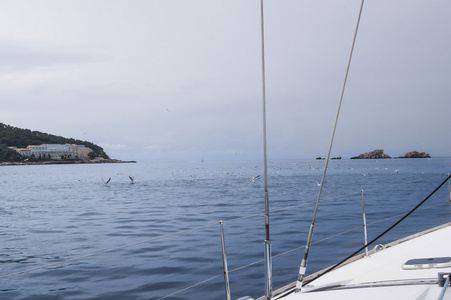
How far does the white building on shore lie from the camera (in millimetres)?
133500

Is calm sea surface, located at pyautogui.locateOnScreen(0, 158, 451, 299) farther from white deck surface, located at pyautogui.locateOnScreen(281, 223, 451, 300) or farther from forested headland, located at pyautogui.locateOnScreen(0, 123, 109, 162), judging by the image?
forested headland, located at pyautogui.locateOnScreen(0, 123, 109, 162)

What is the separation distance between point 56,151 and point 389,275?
156 m

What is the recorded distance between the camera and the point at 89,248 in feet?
35.2

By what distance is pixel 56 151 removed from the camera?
479ft

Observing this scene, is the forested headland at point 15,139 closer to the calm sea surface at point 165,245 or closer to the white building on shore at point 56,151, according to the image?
the white building on shore at point 56,151

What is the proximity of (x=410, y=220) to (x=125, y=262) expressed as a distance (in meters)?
9.41

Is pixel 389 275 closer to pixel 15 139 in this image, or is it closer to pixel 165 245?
pixel 165 245

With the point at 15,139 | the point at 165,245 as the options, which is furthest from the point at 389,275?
the point at 15,139

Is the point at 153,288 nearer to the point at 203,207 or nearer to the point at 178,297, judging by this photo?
the point at 178,297

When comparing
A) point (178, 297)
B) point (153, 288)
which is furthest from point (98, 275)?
point (178, 297)

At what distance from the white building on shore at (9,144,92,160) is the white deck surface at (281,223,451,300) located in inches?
5542

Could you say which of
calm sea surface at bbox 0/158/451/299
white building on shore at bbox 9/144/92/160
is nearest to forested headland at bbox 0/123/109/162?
white building on shore at bbox 9/144/92/160

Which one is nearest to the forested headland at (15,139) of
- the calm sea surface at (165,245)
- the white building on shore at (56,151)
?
the white building on shore at (56,151)

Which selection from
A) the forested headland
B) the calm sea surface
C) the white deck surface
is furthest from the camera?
the forested headland
